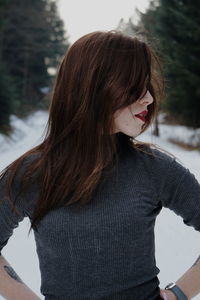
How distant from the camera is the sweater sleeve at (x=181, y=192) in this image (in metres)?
1.26

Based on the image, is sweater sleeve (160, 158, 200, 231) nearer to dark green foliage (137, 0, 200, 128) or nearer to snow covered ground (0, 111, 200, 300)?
snow covered ground (0, 111, 200, 300)

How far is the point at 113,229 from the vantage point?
120cm

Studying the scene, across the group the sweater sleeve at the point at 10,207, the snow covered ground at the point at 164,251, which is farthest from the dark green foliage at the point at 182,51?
the sweater sleeve at the point at 10,207

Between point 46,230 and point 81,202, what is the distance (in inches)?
5.1

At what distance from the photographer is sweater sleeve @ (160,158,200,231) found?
1.26 meters

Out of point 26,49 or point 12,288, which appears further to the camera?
point 26,49

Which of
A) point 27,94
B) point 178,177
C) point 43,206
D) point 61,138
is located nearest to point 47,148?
point 61,138

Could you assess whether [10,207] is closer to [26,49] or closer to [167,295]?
[167,295]

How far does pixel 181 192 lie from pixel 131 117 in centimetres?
27

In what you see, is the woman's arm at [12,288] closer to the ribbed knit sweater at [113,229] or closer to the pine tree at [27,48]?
the ribbed knit sweater at [113,229]

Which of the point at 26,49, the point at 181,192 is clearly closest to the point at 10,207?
the point at 181,192

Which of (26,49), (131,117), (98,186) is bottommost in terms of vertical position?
(26,49)

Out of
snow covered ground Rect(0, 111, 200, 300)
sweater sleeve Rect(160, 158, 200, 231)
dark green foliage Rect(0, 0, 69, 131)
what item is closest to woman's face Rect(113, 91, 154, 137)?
sweater sleeve Rect(160, 158, 200, 231)

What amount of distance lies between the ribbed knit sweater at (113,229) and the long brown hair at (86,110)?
0.04 m
